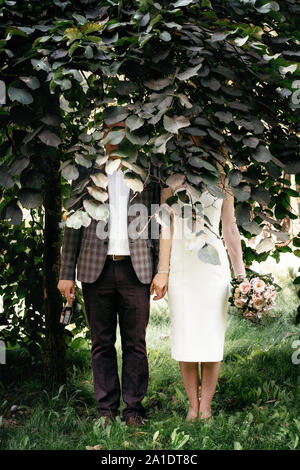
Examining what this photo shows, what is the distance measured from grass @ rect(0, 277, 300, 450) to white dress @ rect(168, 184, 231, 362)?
1.20ft

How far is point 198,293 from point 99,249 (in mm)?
537

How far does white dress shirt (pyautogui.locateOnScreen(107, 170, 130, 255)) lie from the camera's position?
2.67 metres

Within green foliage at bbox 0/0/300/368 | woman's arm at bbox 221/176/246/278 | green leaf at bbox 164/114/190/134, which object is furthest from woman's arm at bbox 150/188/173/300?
green leaf at bbox 164/114/190/134

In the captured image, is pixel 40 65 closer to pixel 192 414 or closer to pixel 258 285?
pixel 258 285

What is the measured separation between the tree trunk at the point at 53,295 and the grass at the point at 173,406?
0.46ft

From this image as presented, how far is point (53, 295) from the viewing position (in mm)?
3369

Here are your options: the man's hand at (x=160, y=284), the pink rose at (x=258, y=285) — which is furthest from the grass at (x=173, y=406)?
the man's hand at (x=160, y=284)

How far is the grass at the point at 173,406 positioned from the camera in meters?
2.46

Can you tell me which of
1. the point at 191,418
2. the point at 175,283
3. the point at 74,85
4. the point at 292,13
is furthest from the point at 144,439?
the point at 292,13

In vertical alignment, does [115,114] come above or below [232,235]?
above

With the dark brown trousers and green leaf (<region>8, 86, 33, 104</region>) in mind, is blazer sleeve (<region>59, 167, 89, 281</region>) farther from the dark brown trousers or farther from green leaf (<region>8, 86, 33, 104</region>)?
green leaf (<region>8, 86, 33, 104</region>)

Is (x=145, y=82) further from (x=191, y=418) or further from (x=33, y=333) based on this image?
(x=33, y=333)

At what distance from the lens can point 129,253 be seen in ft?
8.79

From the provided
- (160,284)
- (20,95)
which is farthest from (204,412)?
(20,95)
